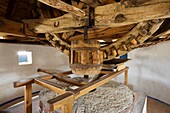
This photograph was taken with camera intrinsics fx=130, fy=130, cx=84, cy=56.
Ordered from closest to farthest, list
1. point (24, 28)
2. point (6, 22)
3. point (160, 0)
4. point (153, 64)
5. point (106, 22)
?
1. point (160, 0)
2. point (106, 22)
3. point (6, 22)
4. point (24, 28)
5. point (153, 64)

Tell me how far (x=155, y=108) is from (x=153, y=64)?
144 centimetres

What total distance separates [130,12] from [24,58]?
11.5 ft

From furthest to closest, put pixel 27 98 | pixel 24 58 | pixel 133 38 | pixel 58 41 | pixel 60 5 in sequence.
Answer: pixel 24 58
pixel 58 41
pixel 27 98
pixel 133 38
pixel 60 5

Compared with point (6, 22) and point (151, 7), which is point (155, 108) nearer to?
point (151, 7)

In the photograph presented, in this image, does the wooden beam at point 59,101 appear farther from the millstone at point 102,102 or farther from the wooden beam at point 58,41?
the wooden beam at point 58,41

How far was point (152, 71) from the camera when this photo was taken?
4.41 meters

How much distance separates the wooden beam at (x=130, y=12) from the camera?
973 mm

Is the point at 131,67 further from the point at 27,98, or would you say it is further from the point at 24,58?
the point at 27,98

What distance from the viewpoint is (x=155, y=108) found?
11.8 ft

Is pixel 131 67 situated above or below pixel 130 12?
below

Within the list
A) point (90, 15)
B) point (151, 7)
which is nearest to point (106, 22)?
point (90, 15)

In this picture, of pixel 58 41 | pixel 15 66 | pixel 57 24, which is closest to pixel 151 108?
pixel 58 41

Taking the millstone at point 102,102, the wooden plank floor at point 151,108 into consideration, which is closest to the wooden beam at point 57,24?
the millstone at point 102,102

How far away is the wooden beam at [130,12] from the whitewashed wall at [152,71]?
3622mm
